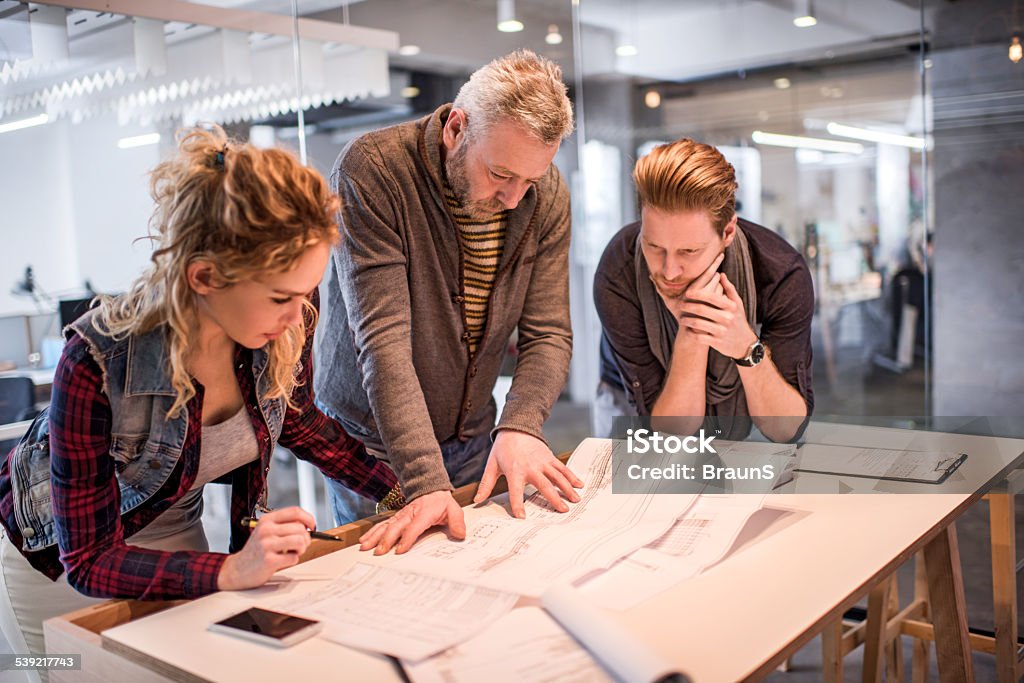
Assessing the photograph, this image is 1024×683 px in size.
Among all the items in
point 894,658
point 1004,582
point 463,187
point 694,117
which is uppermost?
point 694,117

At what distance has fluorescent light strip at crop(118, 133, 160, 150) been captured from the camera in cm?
310

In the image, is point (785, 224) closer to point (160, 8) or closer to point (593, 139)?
Result: point (593, 139)

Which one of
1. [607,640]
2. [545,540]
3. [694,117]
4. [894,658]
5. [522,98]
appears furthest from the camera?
[694,117]

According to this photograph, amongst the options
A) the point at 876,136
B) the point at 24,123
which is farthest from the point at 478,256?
the point at 876,136

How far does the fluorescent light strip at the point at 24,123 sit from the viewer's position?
269 centimetres

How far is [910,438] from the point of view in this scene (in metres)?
1.86

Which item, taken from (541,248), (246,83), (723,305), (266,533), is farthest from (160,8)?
(266,533)

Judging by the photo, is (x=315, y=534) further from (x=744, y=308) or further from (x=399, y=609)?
(x=744, y=308)

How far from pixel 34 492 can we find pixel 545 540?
0.70m

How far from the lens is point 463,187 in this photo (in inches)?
62.1

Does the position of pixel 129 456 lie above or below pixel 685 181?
below

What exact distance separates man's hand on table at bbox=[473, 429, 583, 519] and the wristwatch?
0.51 metres

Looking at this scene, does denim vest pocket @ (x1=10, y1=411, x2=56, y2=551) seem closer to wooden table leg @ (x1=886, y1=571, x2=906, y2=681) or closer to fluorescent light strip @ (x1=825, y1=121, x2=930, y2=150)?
wooden table leg @ (x1=886, y1=571, x2=906, y2=681)

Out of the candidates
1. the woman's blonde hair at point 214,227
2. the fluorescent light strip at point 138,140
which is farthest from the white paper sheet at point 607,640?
the fluorescent light strip at point 138,140
